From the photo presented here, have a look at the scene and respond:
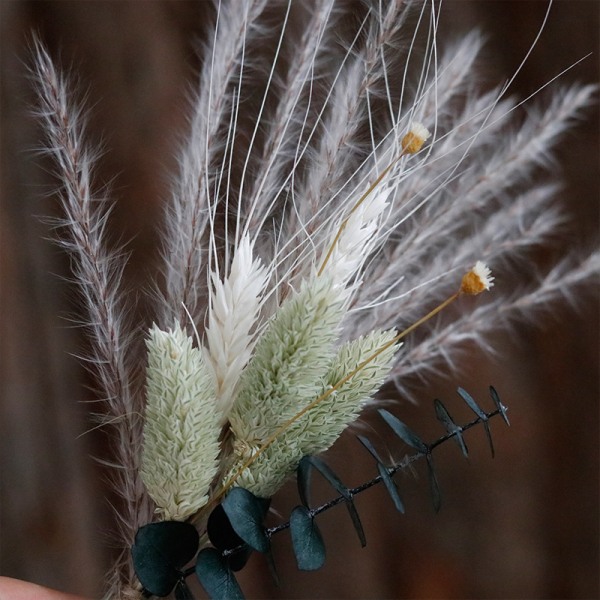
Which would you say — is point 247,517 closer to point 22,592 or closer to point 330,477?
point 330,477

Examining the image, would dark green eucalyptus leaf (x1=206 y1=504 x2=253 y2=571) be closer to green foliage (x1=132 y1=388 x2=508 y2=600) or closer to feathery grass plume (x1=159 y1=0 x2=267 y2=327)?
green foliage (x1=132 y1=388 x2=508 y2=600)

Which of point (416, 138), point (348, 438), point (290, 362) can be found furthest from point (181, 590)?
point (348, 438)

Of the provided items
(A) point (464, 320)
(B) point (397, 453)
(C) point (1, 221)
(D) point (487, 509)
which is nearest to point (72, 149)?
(A) point (464, 320)

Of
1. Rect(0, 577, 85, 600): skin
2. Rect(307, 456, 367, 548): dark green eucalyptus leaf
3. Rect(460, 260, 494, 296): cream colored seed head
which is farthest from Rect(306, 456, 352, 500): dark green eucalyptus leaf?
Rect(0, 577, 85, 600): skin

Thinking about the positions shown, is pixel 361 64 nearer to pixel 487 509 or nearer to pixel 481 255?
pixel 481 255

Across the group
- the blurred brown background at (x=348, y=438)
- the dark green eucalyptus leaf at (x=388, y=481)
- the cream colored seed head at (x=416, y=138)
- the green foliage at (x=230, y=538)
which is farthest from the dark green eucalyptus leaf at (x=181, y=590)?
the blurred brown background at (x=348, y=438)

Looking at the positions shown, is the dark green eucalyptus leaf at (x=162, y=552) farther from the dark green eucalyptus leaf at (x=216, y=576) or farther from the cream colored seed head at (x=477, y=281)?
the cream colored seed head at (x=477, y=281)
